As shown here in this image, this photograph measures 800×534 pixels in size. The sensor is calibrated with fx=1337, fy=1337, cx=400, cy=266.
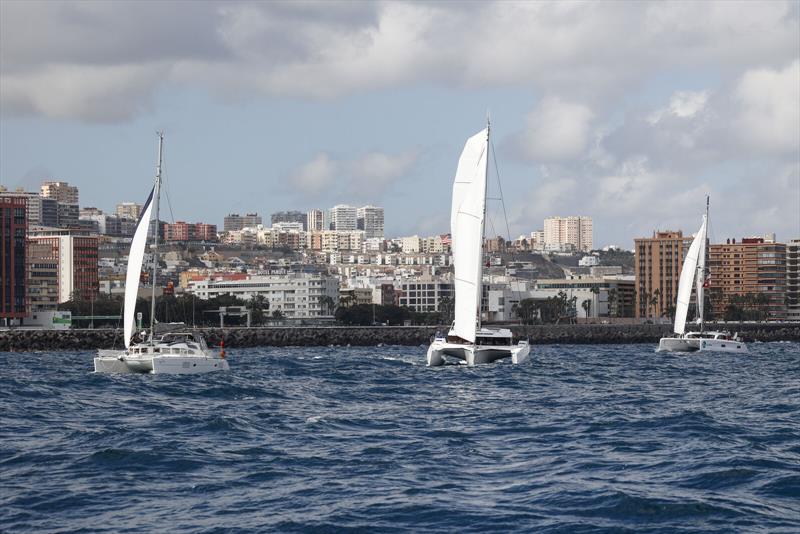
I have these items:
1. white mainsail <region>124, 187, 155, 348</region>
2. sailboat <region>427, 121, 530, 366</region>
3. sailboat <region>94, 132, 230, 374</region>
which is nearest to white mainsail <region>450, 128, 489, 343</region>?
sailboat <region>427, 121, 530, 366</region>

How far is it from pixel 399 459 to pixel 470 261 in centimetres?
3433

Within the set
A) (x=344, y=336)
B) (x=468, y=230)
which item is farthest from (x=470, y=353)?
(x=344, y=336)

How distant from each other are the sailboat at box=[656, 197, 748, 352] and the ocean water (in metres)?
44.6

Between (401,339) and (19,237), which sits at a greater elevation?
(19,237)

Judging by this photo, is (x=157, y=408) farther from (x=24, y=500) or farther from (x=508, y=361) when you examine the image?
(x=508, y=361)

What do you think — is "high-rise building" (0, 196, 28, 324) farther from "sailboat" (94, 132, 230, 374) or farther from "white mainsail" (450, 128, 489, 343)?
"white mainsail" (450, 128, 489, 343)

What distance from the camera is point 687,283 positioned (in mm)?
94688

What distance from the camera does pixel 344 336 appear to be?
13475 centimetres

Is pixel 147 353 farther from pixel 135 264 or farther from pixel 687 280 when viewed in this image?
pixel 687 280

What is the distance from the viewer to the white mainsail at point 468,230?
59844 millimetres

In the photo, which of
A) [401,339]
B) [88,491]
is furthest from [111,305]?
[88,491]

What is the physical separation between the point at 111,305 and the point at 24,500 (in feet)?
539

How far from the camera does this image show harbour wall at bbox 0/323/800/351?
113625 mm

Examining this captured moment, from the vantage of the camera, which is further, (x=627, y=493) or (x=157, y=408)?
(x=157, y=408)
